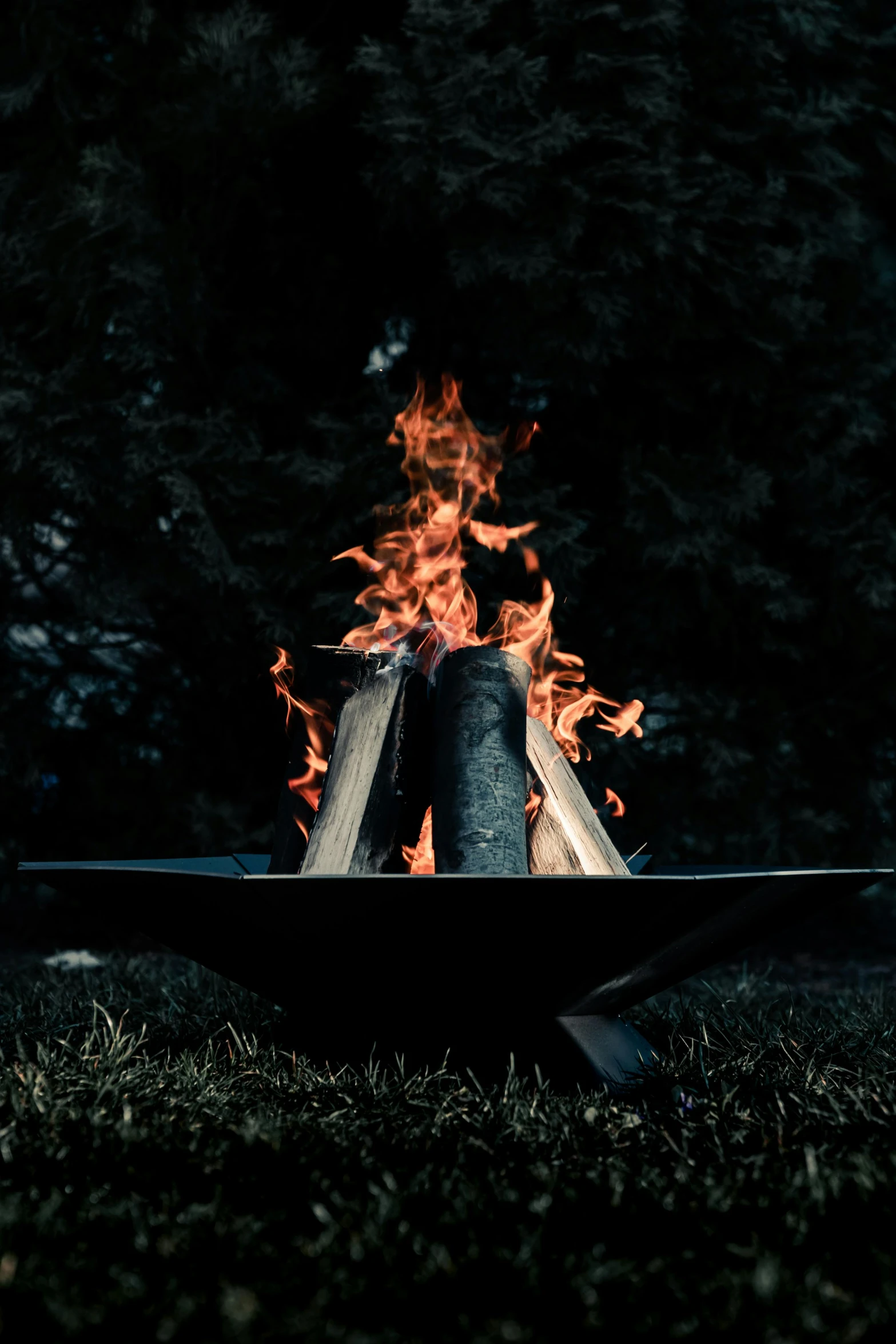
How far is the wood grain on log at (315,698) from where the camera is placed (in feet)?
9.57

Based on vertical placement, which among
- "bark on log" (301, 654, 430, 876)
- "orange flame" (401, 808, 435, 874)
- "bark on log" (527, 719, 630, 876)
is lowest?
"orange flame" (401, 808, 435, 874)

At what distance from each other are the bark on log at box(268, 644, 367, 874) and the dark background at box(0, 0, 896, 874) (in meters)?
1.84

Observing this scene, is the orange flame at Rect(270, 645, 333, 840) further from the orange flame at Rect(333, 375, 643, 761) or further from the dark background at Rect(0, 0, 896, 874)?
the dark background at Rect(0, 0, 896, 874)

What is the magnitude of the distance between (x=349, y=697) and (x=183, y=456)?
2.38 m

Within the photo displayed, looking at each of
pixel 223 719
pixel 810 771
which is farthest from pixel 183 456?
pixel 810 771

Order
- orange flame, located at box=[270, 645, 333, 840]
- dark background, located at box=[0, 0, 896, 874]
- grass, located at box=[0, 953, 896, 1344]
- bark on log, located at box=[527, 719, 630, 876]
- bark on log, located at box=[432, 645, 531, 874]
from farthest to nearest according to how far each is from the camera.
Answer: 1. dark background, located at box=[0, 0, 896, 874]
2. orange flame, located at box=[270, 645, 333, 840]
3. bark on log, located at box=[527, 719, 630, 876]
4. bark on log, located at box=[432, 645, 531, 874]
5. grass, located at box=[0, 953, 896, 1344]

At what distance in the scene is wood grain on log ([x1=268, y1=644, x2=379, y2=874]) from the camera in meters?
2.92

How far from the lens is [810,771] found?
548cm

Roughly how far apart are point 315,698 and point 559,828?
2.33 feet

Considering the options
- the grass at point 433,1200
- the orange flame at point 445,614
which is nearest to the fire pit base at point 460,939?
the grass at point 433,1200

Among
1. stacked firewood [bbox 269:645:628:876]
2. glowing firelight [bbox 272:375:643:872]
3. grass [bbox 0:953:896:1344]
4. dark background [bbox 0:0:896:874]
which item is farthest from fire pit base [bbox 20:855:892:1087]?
dark background [bbox 0:0:896:874]

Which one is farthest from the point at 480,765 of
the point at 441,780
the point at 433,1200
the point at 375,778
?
the point at 433,1200

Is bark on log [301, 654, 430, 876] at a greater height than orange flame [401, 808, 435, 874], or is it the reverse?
bark on log [301, 654, 430, 876]

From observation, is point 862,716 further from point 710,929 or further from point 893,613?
point 710,929
